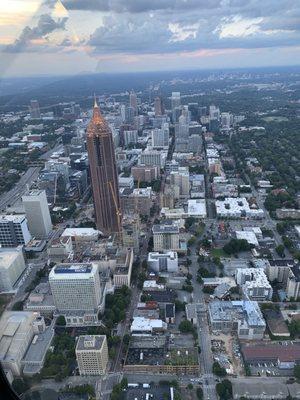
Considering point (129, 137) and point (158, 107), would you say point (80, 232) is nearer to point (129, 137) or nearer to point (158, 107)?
point (129, 137)

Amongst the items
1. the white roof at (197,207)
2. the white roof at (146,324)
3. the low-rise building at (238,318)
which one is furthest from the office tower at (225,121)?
the white roof at (146,324)

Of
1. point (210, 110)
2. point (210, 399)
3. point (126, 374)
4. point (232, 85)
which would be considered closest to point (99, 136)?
point (126, 374)

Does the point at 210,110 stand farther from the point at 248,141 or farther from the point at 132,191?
the point at 132,191

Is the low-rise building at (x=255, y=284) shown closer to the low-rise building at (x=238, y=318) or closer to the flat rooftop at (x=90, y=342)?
the low-rise building at (x=238, y=318)

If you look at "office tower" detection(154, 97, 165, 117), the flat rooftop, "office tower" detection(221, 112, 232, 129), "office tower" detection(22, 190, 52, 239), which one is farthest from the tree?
"office tower" detection(154, 97, 165, 117)

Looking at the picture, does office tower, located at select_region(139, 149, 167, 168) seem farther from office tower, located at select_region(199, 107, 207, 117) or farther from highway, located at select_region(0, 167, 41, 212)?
office tower, located at select_region(199, 107, 207, 117)
